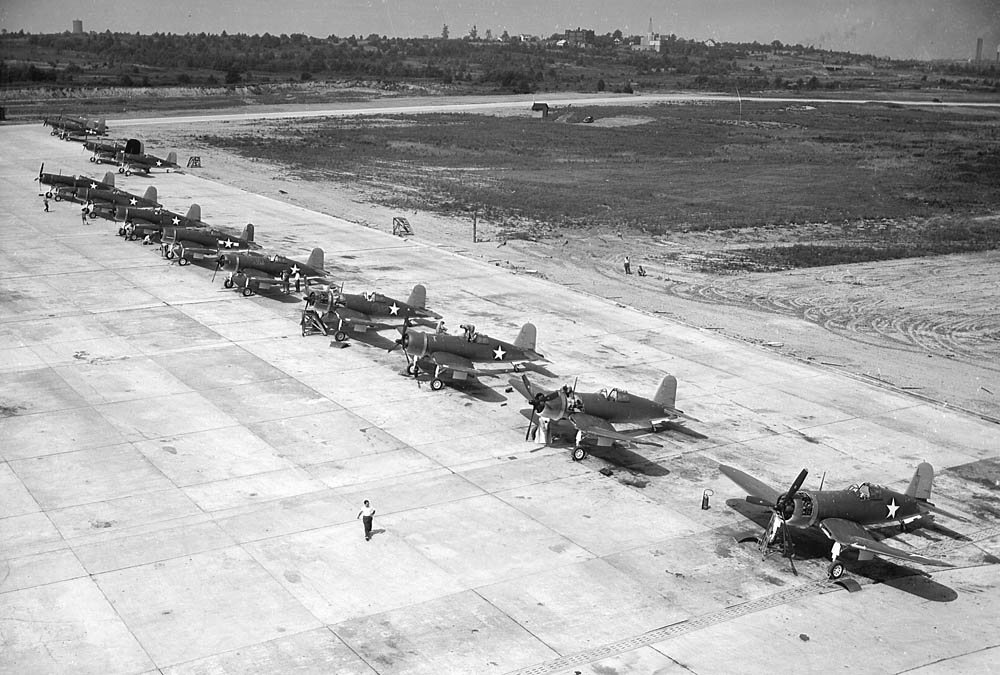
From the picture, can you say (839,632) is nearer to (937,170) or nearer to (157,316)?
(157,316)

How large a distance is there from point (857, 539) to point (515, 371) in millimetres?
16230

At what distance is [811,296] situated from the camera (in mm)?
55562

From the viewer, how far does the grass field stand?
73.8 metres

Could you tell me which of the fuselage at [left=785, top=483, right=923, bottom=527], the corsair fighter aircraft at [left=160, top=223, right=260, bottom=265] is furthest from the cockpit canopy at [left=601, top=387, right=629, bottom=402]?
the corsair fighter aircraft at [left=160, top=223, right=260, bottom=265]

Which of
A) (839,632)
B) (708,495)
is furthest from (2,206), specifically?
(839,632)

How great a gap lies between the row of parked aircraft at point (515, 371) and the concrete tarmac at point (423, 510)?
793 mm

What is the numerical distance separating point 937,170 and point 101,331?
288 feet

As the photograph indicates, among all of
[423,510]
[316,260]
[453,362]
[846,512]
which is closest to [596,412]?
[453,362]

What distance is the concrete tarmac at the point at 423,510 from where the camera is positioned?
2198 centimetres

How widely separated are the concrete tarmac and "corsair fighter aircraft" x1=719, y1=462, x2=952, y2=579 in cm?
75

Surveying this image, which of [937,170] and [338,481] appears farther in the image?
[937,170]

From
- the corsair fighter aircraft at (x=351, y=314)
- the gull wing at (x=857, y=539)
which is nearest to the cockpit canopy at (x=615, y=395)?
the gull wing at (x=857, y=539)

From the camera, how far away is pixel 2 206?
225ft

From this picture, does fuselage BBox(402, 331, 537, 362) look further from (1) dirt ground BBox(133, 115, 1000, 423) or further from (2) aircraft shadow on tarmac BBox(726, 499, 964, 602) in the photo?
(1) dirt ground BBox(133, 115, 1000, 423)
